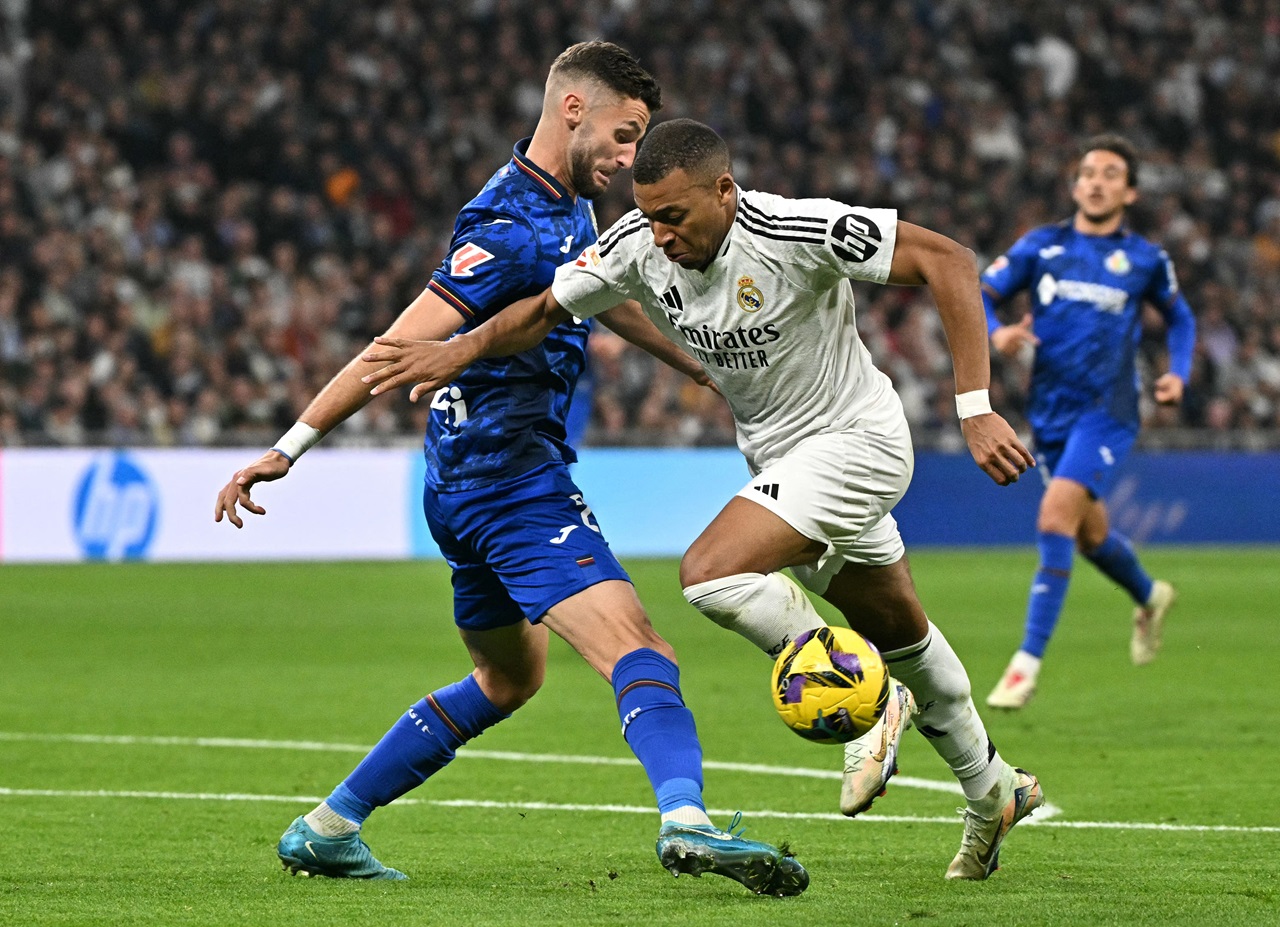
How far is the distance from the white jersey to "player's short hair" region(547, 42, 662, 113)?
0.48 m

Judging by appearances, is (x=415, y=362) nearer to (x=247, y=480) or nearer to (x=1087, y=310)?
(x=247, y=480)

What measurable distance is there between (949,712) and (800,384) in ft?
3.17

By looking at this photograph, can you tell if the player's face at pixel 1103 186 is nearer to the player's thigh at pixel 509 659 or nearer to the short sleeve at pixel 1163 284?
the short sleeve at pixel 1163 284

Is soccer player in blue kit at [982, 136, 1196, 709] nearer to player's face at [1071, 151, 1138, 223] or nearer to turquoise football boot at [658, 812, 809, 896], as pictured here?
player's face at [1071, 151, 1138, 223]

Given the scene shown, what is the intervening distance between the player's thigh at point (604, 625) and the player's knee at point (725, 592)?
133 mm

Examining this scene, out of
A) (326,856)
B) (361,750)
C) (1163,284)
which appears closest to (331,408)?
(326,856)

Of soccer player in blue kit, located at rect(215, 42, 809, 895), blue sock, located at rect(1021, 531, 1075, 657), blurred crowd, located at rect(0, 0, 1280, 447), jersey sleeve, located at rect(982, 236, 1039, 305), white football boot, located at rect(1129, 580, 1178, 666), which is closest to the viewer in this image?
soccer player in blue kit, located at rect(215, 42, 809, 895)

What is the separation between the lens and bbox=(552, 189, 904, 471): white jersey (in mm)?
4621

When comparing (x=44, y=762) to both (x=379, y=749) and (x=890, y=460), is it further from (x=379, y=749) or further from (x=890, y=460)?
(x=890, y=460)

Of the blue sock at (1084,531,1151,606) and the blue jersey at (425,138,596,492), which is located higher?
the blue jersey at (425,138,596,492)

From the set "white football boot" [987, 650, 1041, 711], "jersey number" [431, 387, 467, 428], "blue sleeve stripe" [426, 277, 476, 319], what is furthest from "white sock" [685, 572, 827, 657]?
"white football boot" [987, 650, 1041, 711]

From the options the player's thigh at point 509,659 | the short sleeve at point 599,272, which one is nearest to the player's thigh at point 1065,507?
the player's thigh at point 509,659

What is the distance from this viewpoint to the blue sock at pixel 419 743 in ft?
17.1

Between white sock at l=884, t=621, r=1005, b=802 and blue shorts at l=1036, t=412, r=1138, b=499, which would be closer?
white sock at l=884, t=621, r=1005, b=802
